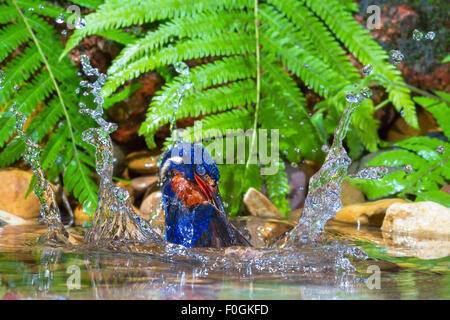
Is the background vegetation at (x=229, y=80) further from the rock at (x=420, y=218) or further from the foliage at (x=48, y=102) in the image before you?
the rock at (x=420, y=218)

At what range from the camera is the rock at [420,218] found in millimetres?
2505

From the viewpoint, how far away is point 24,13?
3186mm

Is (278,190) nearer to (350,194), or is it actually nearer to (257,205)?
(257,205)

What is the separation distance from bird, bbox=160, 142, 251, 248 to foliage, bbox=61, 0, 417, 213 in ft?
2.60

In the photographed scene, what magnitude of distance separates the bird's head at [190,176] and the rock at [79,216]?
1.00 metres

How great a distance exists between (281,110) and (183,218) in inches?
51.1

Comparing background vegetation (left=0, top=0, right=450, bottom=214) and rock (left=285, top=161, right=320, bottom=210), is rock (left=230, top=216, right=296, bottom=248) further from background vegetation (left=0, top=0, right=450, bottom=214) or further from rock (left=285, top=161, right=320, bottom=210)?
rock (left=285, top=161, right=320, bottom=210)

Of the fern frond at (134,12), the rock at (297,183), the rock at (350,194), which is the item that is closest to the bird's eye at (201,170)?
the fern frond at (134,12)

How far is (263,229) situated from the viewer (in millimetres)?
2430

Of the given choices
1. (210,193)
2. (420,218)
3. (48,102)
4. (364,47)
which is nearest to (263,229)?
(210,193)

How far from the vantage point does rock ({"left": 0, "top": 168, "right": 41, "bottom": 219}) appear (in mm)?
3121

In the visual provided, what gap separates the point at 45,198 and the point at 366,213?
1649 mm
